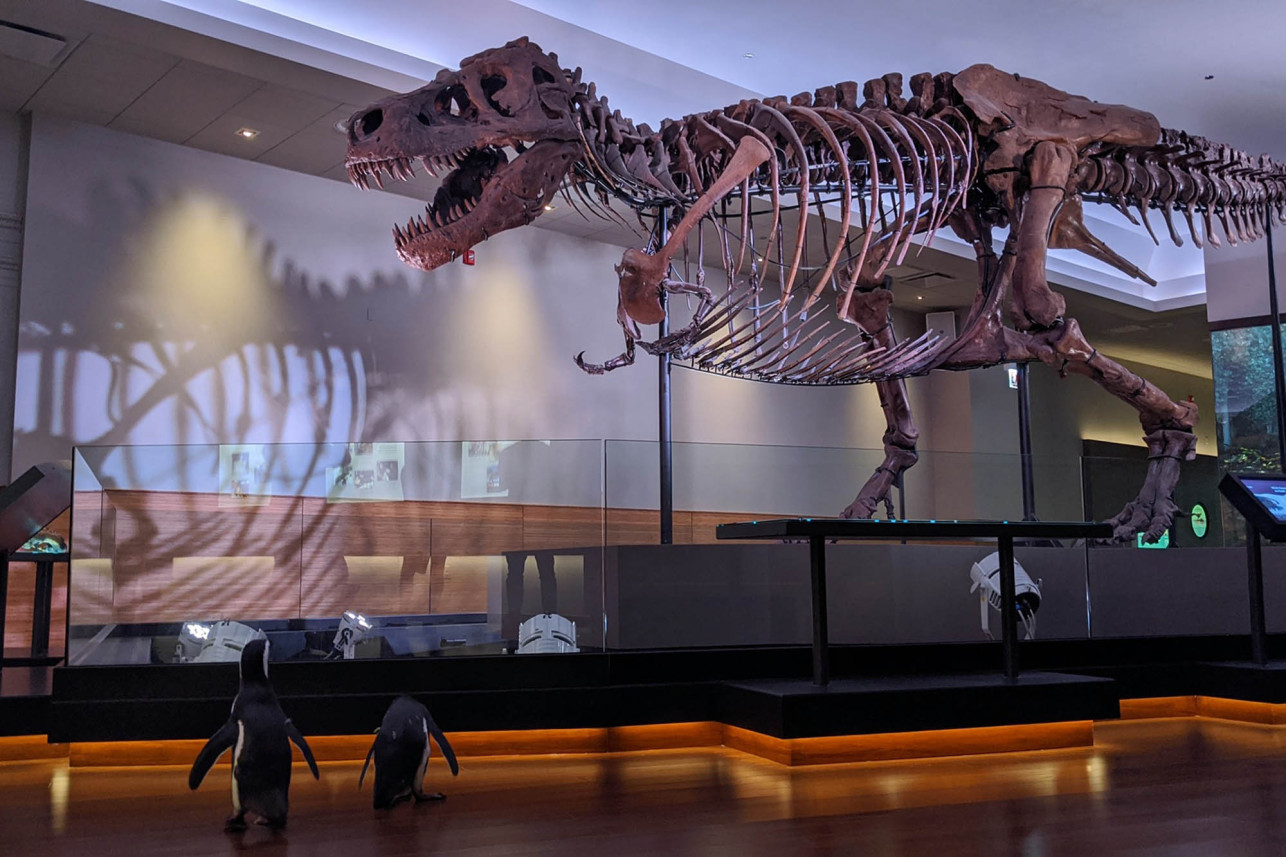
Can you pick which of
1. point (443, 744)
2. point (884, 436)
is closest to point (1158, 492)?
point (884, 436)

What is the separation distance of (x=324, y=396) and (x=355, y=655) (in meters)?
3.45

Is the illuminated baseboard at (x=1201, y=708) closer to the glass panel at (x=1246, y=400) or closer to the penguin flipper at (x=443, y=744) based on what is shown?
the glass panel at (x=1246, y=400)

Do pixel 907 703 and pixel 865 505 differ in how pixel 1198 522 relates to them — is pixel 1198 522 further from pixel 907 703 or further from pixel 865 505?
pixel 907 703

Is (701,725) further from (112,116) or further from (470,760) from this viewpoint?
(112,116)

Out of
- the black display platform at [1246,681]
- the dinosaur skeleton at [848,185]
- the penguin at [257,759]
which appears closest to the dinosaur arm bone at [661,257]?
the dinosaur skeleton at [848,185]

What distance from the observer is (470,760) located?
4.21 m

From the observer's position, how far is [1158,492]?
580cm

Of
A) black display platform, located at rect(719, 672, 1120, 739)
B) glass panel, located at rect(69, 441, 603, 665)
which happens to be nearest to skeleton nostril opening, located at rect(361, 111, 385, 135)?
glass panel, located at rect(69, 441, 603, 665)

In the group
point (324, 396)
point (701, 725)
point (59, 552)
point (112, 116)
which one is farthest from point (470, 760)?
point (112, 116)

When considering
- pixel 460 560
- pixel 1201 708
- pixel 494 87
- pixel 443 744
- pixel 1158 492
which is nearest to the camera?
pixel 443 744

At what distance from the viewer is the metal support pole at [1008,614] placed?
4480 millimetres

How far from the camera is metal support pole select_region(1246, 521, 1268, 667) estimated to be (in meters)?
5.14

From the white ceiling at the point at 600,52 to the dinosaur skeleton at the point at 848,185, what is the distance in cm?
97

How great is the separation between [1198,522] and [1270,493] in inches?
49.9
